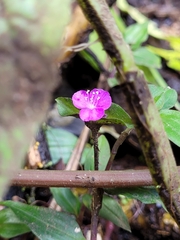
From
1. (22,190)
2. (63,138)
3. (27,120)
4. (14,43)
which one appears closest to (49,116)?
(63,138)

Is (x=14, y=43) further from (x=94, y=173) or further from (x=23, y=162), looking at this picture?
(x=94, y=173)

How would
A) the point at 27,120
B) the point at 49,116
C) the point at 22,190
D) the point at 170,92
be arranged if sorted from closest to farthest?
the point at 170,92, the point at 22,190, the point at 49,116, the point at 27,120

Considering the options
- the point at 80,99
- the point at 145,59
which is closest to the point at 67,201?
the point at 80,99

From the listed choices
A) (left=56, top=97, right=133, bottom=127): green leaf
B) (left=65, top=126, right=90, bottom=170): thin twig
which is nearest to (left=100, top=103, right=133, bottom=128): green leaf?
(left=56, top=97, right=133, bottom=127): green leaf

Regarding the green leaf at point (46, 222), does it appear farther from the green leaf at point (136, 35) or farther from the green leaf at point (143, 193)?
the green leaf at point (136, 35)

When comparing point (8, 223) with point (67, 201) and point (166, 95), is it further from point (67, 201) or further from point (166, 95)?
point (166, 95)

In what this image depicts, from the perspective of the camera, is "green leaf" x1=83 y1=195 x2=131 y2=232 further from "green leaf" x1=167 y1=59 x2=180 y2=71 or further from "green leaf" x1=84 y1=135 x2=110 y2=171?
"green leaf" x1=167 y1=59 x2=180 y2=71
